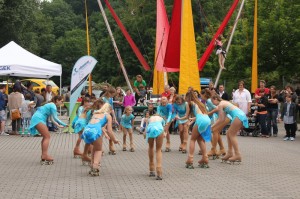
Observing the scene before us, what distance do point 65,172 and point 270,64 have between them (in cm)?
2582

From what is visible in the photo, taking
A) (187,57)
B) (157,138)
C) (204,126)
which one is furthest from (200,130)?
(187,57)

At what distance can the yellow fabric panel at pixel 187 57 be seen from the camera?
2225cm

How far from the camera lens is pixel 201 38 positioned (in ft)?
159

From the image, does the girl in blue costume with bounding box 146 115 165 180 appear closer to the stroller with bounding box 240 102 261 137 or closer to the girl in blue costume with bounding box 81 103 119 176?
the girl in blue costume with bounding box 81 103 119 176

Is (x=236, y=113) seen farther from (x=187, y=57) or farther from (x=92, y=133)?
(x=187, y=57)

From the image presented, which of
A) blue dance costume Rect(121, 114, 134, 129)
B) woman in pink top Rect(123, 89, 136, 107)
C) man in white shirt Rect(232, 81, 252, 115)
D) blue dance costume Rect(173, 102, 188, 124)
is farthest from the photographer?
woman in pink top Rect(123, 89, 136, 107)

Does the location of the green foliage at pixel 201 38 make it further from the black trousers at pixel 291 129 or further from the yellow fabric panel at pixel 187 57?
the black trousers at pixel 291 129

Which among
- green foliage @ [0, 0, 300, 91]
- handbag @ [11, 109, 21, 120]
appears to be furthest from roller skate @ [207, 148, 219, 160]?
green foliage @ [0, 0, 300, 91]

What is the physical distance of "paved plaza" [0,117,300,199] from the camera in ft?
34.3

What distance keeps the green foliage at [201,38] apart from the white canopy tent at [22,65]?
4171mm

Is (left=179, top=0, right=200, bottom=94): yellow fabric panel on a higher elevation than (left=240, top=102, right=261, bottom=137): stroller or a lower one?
higher

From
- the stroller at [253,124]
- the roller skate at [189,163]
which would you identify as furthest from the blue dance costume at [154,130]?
the stroller at [253,124]

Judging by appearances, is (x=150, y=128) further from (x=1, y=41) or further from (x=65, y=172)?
(x=1, y=41)

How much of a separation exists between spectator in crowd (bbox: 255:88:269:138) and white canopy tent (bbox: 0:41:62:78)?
856 centimetres
